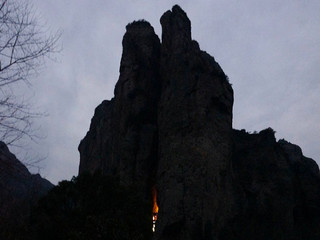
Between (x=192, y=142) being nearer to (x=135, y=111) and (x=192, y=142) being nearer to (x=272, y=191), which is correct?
(x=135, y=111)

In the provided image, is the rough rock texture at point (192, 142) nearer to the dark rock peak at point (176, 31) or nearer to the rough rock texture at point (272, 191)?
the dark rock peak at point (176, 31)

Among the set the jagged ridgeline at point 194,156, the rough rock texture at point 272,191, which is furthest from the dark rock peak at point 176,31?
the rough rock texture at point 272,191

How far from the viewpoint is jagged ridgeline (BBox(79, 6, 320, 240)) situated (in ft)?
101

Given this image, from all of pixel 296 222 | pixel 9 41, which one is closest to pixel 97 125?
pixel 296 222

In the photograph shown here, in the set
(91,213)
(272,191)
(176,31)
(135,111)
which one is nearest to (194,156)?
(135,111)

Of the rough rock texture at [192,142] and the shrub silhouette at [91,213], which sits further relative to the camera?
the rough rock texture at [192,142]

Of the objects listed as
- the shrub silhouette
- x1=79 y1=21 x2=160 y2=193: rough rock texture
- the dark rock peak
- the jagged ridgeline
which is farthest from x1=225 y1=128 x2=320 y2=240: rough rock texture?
the shrub silhouette

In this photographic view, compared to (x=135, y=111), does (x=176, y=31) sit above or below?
above

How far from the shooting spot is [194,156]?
104 feet

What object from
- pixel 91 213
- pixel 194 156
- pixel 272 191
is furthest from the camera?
pixel 272 191

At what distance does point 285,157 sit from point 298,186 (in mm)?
3170

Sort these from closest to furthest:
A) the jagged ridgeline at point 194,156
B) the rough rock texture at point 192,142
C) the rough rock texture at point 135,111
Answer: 1. the rough rock texture at point 192,142
2. the jagged ridgeline at point 194,156
3. the rough rock texture at point 135,111

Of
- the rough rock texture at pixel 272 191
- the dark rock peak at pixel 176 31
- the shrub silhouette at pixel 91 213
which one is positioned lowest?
the shrub silhouette at pixel 91 213

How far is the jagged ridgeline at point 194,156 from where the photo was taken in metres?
30.8
